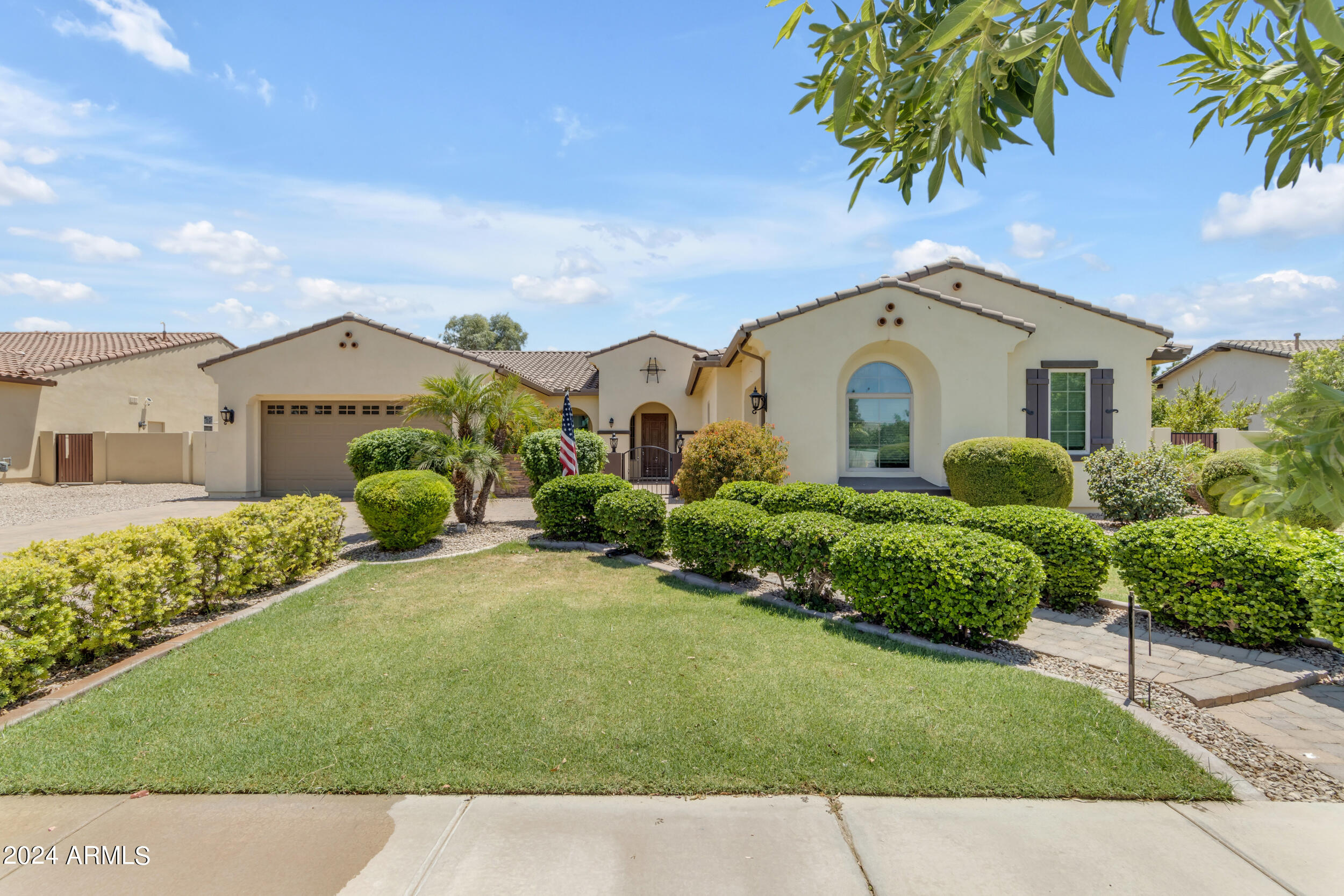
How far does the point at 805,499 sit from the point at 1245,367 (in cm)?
2934

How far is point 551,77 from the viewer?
744cm

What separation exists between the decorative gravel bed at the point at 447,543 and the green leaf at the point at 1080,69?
9564 mm

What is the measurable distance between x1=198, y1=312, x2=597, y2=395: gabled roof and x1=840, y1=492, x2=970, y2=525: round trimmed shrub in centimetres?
844

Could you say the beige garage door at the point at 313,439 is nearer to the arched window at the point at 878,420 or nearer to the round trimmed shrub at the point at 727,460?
the round trimmed shrub at the point at 727,460

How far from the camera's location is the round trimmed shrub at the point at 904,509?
24.5 feet

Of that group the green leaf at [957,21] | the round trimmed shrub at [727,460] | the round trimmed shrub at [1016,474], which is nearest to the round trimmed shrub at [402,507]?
the round trimmed shrub at [727,460]

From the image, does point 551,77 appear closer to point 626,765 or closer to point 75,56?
point 75,56

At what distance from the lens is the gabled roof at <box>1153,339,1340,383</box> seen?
26.0 m

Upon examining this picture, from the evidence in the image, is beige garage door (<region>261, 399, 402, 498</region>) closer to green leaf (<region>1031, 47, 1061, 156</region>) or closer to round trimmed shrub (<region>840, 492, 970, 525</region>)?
round trimmed shrub (<region>840, 492, 970, 525</region>)

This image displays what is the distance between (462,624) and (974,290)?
13.7m

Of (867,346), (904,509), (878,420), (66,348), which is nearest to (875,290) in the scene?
(867,346)

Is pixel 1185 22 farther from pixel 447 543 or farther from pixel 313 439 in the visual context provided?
pixel 313 439

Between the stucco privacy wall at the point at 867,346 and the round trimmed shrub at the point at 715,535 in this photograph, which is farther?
the stucco privacy wall at the point at 867,346

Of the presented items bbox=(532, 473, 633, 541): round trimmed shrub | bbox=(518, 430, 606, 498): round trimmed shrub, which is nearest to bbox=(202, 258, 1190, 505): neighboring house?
bbox=(518, 430, 606, 498): round trimmed shrub
